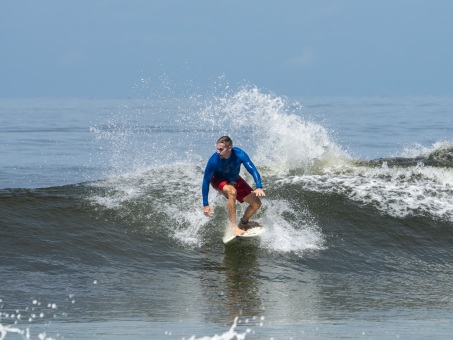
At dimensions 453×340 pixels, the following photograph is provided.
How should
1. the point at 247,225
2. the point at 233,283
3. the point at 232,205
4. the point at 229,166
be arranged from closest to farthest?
the point at 233,283 → the point at 232,205 → the point at 229,166 → the point at 247,225

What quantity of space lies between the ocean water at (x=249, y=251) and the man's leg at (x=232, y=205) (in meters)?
0.33

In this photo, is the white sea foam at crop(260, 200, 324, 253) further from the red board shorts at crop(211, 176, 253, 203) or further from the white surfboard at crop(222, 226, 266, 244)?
the red board shorts at crop(211, 176, 253, 203)

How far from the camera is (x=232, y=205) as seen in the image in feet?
38.5

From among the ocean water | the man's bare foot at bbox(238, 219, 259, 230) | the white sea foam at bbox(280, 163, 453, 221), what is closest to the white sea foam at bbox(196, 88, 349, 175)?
the ocean water

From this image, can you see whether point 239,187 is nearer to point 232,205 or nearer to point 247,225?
point 232,205

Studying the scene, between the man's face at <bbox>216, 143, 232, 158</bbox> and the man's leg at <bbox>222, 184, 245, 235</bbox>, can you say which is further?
the man's leg at <bbox>222, 184, 245, 235</bbox>

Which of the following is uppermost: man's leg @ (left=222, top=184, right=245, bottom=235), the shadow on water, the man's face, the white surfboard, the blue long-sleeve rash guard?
the man's face

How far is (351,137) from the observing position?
33.4 m

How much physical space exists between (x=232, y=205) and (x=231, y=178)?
1.54 feet

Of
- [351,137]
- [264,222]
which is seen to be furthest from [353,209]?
[351,137]

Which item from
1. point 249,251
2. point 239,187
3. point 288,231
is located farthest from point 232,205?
point 288,231

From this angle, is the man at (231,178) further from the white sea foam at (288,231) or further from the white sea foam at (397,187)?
the white sea foam at (397,187)

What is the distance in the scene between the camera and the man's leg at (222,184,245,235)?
11742 millimetres

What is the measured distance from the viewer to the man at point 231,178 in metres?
11.6
